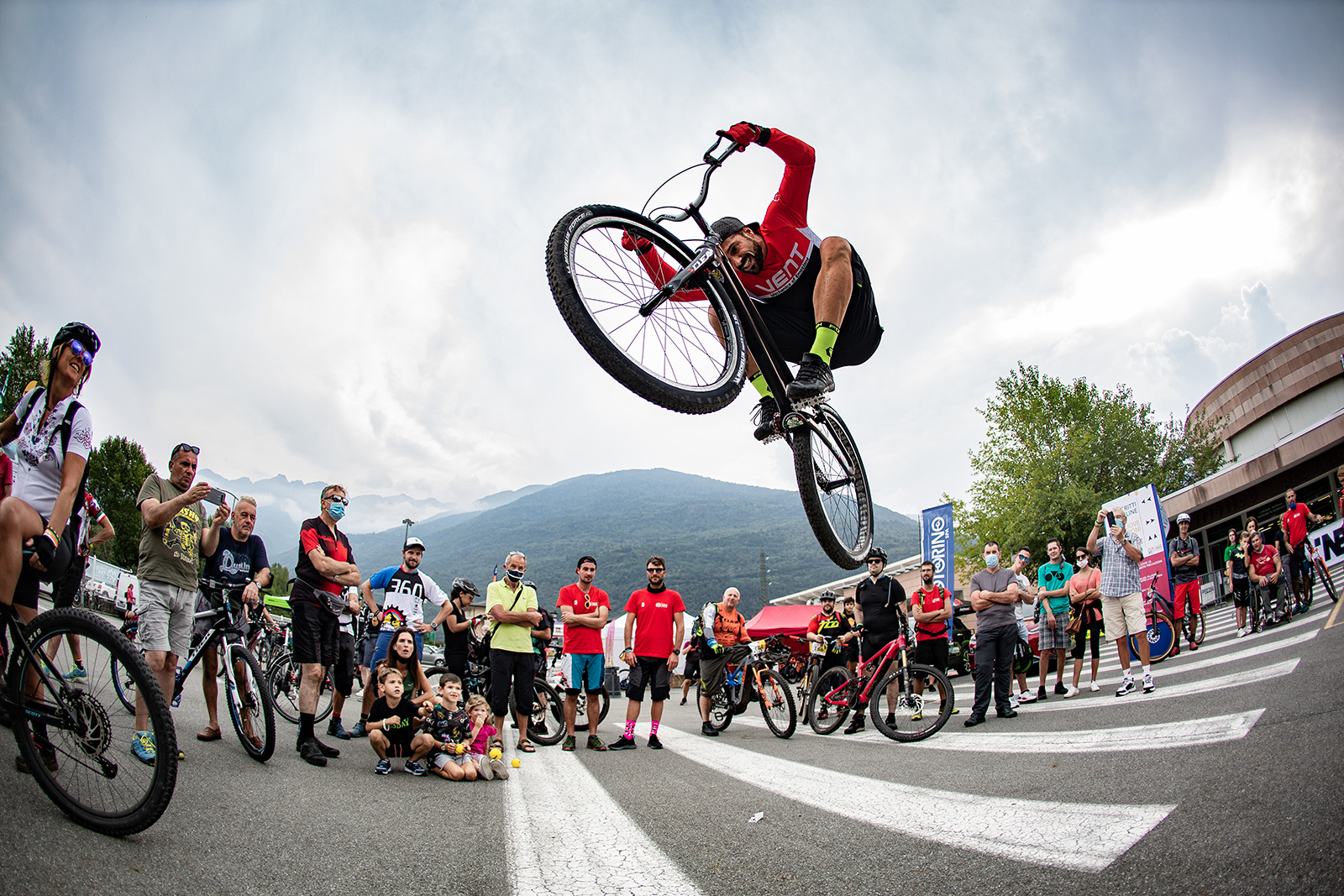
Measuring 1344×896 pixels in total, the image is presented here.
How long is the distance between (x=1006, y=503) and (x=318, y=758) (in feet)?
94.2

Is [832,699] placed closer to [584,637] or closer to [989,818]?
[584,637]

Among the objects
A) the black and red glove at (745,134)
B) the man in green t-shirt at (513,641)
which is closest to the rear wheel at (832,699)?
the man in green t-shirt at (513,641)

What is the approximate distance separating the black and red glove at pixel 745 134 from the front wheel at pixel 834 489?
4.36ft

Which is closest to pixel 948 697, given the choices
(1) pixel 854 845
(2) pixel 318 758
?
(1) pixel 854 845

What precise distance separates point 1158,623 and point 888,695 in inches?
223

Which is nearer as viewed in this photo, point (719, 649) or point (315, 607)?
point (315, 607)

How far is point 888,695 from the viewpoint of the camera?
7562 millimetres

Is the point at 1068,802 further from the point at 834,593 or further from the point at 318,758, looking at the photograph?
the point at 834,593

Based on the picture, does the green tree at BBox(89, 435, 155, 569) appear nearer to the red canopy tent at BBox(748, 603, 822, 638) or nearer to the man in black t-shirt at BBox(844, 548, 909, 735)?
the red canopy tent at BBox(748, 603, 822, 638)

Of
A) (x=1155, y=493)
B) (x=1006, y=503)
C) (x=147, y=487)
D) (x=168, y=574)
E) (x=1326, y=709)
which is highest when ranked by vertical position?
(x=1006, y=503)

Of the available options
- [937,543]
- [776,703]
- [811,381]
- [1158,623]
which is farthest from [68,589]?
[1158,623]

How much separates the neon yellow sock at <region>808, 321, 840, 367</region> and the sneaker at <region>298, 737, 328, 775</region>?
15.3 ft

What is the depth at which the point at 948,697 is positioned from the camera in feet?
22.4

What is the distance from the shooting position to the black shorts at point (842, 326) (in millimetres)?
3342
